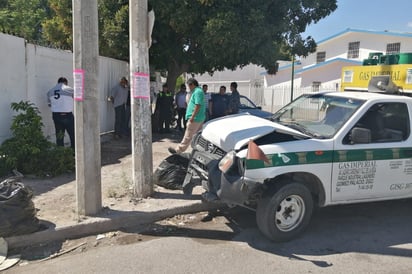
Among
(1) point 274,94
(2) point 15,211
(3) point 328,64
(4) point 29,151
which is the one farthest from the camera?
(3) point 328,64

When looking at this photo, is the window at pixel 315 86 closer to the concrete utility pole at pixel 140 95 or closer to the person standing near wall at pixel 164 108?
the person standing near wall at pixel 164 108

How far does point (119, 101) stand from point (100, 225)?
269 inches

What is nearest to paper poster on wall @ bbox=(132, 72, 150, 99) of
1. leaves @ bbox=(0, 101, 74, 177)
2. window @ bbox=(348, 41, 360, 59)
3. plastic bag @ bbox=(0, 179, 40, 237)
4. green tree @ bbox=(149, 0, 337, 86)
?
plastic bag @ bbox=(0, 179, 40, 237)

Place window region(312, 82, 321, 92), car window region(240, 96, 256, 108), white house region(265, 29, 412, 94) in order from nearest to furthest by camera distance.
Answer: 1. car window region(240, 96, 256, 108)
2. window region(312, 82, 321, 92)
3. white house region(265, 29, 412, 94)

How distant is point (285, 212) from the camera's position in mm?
4574

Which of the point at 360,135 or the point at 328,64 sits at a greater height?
the point at 328,64

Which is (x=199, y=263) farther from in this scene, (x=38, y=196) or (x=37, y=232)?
(x=38, y=196)

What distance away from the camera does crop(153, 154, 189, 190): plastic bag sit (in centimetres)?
616

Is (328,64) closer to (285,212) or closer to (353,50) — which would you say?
(353,50)

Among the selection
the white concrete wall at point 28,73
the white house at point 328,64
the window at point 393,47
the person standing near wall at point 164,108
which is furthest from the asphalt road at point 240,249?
the window at point 393,47

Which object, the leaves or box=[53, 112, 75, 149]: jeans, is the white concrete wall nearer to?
the leaves

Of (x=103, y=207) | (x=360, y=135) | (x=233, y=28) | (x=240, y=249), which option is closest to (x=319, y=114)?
(x=360, y=135)

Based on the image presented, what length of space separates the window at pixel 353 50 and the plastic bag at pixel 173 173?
27267 millimetres

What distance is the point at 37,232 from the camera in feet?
14.6
